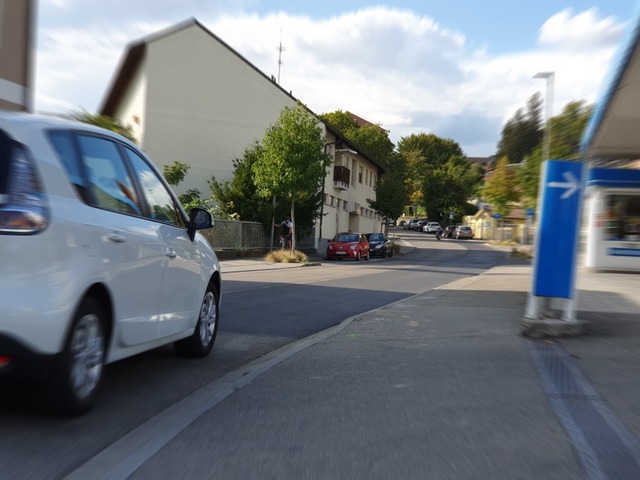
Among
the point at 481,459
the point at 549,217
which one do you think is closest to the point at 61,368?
the point at 481,459

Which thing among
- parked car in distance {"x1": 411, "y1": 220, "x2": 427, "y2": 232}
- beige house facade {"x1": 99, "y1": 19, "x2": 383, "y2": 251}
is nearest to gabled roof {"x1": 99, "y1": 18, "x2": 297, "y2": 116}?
beige house facade {"x1": 99, "y1": 19, "x2": 383, "y2": 251}

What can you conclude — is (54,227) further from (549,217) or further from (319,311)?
(319,311)

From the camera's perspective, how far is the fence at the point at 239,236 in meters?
26.5

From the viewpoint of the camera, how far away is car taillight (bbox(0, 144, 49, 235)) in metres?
3.51

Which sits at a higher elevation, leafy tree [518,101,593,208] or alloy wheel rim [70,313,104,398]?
leafy tree [518,101,593,208]

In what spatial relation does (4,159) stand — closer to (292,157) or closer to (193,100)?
(292,157)

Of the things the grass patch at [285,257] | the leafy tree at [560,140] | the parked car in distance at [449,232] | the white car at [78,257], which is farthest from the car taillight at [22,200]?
the parked car in distance at [449,232]

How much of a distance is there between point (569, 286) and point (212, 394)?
431 centimetres

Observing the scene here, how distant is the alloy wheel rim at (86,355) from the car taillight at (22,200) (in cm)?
71

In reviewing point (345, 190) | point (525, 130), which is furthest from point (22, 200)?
point (345, 190)

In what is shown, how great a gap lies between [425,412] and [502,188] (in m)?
38.9

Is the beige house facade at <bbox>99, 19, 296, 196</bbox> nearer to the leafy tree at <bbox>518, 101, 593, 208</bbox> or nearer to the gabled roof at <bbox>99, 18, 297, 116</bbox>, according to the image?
the gabled roof at <bbox>99, 18, 297, 116</bbox>

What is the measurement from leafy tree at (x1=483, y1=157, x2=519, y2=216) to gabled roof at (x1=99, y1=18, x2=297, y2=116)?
15318mm

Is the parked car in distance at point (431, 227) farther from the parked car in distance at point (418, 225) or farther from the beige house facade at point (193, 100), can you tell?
the beige house facade at point (193, 100)
